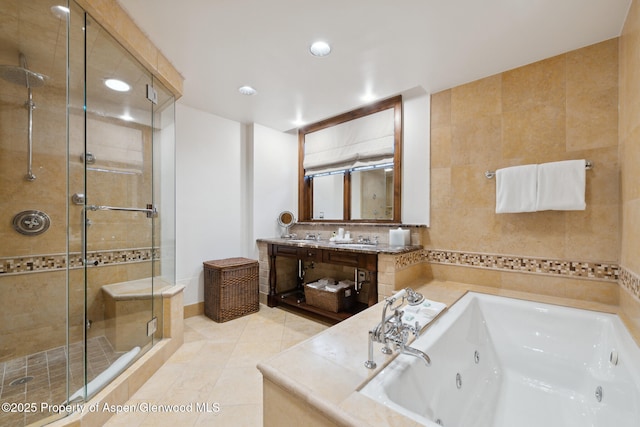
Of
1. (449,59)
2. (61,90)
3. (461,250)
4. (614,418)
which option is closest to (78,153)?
(61,90)

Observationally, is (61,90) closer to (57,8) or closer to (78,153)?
(78,153)

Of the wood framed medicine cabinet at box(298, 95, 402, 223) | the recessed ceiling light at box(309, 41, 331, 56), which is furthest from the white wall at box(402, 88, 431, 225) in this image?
the recessed ceiling light at box(309, 41, 331, 56)

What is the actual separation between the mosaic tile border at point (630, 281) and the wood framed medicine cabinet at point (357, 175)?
1.54 m

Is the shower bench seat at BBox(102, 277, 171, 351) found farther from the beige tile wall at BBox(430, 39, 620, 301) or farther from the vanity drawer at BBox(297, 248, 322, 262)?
the beige tile wall at BBox(430, 39, 620, 301)

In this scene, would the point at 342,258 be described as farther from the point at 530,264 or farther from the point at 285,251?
the point at 530,264

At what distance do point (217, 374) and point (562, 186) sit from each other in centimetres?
275

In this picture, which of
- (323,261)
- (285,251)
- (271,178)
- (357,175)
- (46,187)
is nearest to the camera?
(46,187)

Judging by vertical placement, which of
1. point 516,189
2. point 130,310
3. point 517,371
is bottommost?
point 517,371

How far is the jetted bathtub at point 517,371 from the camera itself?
107 cm

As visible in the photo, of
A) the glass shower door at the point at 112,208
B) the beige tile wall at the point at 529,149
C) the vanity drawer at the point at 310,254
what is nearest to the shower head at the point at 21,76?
the glass shower door at the point at 112,208

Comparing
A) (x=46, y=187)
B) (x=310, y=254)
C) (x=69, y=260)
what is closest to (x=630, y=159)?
(x=310, y=254)

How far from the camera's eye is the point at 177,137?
267 cm

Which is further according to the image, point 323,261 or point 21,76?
point 323,261

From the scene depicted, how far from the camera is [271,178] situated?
3.40 meters
